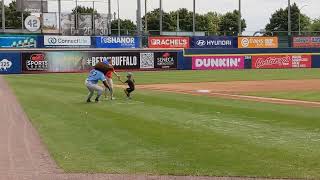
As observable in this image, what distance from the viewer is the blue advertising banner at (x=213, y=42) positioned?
6525 cm

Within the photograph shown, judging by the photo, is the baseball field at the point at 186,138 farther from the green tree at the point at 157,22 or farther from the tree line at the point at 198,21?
the green tree at the point at 157,22

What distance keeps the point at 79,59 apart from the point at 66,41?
6.32 metres

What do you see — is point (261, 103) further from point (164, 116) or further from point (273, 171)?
point (273, 171)

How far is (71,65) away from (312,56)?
2792 cm

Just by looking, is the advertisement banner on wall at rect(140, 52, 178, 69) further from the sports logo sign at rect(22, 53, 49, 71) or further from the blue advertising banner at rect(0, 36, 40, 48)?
the blue advertising banner at rect(0, 36, 40, 48)

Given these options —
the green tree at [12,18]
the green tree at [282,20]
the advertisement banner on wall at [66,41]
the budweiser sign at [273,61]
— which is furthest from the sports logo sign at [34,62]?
the green tree at [282,20]

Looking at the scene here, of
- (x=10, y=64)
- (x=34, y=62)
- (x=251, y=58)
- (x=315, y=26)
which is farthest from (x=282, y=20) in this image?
(x=10, y=64)

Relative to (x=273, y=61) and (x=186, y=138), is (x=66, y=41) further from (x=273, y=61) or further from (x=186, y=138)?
(x=186, y=138)

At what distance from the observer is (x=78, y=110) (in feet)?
60.1

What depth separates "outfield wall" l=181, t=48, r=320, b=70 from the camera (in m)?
60.4

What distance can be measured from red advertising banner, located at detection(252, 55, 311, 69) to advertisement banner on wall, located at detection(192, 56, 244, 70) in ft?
6.64

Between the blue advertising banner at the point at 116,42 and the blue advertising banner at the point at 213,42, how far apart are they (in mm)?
7146

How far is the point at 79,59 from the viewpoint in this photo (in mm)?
55344

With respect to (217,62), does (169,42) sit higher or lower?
higher
